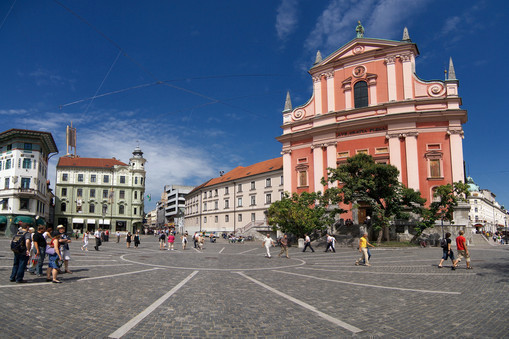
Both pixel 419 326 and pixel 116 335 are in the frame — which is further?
pixel 419 326

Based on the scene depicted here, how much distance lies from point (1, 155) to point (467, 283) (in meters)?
59.2

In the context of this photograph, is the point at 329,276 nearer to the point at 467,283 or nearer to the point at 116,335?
the point at 467,283

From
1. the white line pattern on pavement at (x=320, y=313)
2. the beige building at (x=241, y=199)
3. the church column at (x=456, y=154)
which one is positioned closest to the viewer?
the white line pattern on pavement at (x=320, y=313)

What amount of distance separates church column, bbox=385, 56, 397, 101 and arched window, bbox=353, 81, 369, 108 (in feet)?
8.65

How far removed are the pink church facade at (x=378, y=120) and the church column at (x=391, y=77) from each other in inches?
4.1

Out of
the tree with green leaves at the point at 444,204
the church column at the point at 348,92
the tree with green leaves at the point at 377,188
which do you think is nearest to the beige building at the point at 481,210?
the church column at the point at 348,92

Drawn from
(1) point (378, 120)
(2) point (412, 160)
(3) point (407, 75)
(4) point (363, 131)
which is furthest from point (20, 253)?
(3) point (407, 75)

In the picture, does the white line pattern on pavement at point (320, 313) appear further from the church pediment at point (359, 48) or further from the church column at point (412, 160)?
the church pediment at point (359, 48)

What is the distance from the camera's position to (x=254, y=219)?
5969cm

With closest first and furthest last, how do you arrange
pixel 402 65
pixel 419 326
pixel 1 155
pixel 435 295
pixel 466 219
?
pixel 419 326, pixel 435 295, pixel 466 219, pixel 402 65, pixel 1 155

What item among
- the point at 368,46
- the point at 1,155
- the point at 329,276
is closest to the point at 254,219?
the point at 368,46

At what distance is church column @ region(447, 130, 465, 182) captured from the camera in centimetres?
3541

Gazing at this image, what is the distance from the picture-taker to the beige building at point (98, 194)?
70.2 metres

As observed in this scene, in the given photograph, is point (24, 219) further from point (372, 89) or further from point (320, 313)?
point (320, 313)
